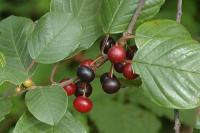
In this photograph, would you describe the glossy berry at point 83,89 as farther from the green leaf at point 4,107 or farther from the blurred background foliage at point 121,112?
the blurred background foliage at point 121,112

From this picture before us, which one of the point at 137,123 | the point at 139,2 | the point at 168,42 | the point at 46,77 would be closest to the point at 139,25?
the point at 139,2

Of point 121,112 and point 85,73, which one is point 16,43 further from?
point 121,112

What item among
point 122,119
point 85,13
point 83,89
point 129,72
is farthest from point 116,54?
point 122,119

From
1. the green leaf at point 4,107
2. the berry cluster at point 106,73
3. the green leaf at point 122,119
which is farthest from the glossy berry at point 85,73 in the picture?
the green leaf at point 122,119

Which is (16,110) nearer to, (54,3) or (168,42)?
(54,3)

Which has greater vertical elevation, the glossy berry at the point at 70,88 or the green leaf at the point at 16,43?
the green leaf at the point at 16,43

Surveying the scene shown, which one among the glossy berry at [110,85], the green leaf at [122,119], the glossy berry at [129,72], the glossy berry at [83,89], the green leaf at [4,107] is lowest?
the green leaf at [122,119]
